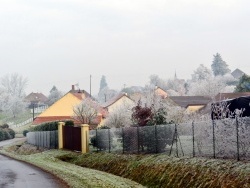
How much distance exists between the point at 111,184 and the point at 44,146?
1128 inches

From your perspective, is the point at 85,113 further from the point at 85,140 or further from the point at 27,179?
the point at 27,179

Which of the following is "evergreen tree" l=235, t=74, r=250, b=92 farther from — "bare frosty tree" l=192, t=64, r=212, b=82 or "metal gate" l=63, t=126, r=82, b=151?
"bare frosty tree" l=192, t=64, r=212, b=82

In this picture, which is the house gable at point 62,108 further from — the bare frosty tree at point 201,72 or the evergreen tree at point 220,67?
the evergreen tree at point 220,67

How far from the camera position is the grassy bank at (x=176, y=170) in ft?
49.6

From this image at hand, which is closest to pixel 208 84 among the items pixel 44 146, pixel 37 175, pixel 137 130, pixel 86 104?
pixel 86 104

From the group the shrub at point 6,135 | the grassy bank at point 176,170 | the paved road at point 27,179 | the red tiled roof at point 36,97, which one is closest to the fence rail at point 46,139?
the grassy bank at point 176,170

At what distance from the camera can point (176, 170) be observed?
1859 centimetres

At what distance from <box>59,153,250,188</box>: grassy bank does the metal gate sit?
7.66 m

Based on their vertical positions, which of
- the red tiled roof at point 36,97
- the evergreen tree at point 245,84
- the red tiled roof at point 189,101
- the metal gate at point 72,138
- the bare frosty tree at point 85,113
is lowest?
the metal gate at point 72,138

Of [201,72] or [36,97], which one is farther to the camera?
[36,97]

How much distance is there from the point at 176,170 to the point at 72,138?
1890 centimetres

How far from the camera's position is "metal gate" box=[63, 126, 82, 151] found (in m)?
34.7

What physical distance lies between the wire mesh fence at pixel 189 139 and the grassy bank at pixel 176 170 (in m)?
0.77

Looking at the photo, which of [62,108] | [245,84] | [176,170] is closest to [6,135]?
[62,108]
